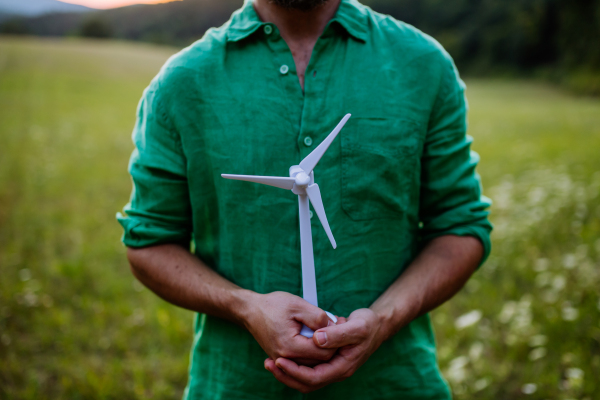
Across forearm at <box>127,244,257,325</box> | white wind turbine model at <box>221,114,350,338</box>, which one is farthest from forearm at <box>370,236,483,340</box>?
forearm at <box>127,244,257,325</box>

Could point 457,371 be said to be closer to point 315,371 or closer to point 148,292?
point 315,371

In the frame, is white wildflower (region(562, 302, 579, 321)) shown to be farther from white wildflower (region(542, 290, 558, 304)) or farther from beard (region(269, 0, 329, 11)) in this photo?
beard (region(269, 0, 329, 11))

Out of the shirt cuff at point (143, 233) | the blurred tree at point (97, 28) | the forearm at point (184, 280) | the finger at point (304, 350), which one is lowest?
the finger at point (304, 350)

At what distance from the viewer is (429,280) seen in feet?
6.47

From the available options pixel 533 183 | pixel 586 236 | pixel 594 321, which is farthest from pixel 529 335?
pixel 533 183

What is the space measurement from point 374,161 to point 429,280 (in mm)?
610

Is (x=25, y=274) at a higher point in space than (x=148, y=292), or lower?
higher

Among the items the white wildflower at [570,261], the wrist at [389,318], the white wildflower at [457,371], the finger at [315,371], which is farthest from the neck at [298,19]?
the white wildflower at [570,261]

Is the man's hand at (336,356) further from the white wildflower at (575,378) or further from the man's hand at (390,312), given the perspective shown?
the white wildflower at (575,378)

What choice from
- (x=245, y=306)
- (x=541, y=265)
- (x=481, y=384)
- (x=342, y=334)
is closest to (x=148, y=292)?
(x=481, y=384)

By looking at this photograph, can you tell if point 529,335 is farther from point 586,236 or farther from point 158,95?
point 158,95

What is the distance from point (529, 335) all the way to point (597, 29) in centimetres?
2433

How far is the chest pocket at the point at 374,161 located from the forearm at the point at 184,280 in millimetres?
650

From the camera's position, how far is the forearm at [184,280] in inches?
73.5
